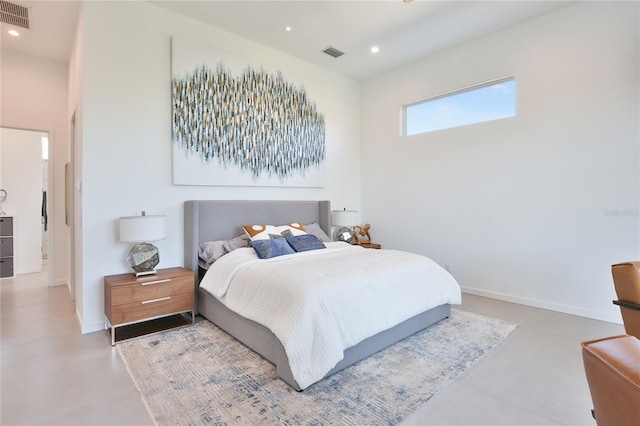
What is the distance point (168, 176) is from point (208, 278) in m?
1.25

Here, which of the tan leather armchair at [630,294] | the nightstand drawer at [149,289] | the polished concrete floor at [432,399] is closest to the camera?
the tan leather armchair at [630,294]

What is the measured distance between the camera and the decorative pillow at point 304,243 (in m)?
3.70

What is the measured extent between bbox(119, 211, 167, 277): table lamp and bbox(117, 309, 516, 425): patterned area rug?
2.19 feet

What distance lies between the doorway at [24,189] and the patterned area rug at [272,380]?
14.8 feet

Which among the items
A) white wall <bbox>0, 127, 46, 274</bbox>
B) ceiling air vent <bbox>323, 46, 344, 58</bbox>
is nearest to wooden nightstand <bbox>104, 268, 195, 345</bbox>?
ceiling air vent <bbox>323, 46, 344, 58</bbox>

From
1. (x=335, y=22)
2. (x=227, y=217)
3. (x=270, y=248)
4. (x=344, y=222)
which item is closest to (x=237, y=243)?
(x=227, y=217)

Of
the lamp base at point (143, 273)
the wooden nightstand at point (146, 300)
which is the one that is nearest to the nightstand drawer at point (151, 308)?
the wooden nightstand at point (146, 300)

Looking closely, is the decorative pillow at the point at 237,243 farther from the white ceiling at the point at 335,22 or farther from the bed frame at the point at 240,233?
the white ceiling at the point at 335,22

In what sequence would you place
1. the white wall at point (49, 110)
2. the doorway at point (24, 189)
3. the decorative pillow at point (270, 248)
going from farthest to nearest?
the doorway at point (24, 189) → the white wall at point (49, 110) → the decorative pillow at point (270, 248)

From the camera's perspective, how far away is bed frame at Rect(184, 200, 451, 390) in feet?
7.79

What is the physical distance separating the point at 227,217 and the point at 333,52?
9.15ft

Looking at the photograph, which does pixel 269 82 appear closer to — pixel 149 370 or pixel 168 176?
pixel 168 176

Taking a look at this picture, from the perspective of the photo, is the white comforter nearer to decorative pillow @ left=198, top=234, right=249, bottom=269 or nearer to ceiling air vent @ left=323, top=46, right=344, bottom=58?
decorative pillow @ left=198, top=234, right=249, bottom=269

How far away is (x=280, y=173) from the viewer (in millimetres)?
4492
